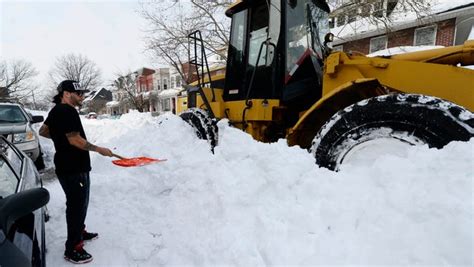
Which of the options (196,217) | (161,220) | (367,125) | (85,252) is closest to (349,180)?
(367,125)

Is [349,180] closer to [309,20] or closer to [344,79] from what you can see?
[344,79]

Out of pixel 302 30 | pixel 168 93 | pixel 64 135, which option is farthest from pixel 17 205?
pixel 168 93

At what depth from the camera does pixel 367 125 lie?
2645mm

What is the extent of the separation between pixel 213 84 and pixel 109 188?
2.83m

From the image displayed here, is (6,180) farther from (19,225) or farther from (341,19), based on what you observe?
(341,19)

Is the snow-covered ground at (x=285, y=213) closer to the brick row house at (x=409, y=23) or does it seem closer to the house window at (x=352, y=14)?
the brick row house at (x=409, y=23)

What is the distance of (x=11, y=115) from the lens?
7695 mm

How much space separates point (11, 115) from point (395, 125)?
9.01m

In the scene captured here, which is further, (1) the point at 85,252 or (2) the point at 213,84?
(2) the point at 213,84

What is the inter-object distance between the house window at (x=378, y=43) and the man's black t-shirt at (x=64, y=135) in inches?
735

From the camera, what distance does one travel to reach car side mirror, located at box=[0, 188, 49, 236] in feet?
4.68

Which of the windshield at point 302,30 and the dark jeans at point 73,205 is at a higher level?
the windshield at point 302,30

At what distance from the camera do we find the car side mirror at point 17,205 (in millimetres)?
1427

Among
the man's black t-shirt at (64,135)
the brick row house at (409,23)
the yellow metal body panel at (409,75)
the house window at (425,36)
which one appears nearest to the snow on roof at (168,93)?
the brick row house at (409,23)
